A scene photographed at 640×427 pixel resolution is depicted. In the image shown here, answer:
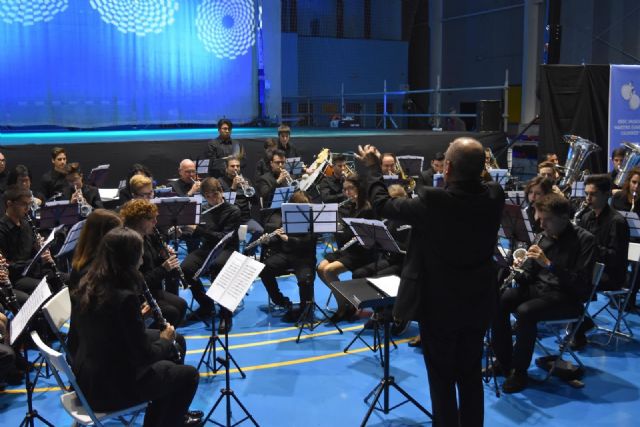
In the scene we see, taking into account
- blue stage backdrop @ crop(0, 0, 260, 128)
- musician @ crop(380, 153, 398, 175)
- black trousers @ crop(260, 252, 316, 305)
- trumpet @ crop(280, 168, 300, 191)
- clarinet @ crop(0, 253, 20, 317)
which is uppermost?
blue stage backdrop @ crop(0, 0, 260, 128)

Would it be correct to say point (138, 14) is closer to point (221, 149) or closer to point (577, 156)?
point (221, 149)

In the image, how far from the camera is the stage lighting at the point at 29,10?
13.8 metres

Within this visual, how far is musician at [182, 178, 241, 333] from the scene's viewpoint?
736 cm

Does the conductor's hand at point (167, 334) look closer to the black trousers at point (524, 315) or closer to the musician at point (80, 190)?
the black trousers at point (524, 315)

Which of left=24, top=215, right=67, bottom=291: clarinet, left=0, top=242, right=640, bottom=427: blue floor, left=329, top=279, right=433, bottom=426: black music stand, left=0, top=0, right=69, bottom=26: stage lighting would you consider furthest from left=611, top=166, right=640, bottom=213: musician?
left=0, top=0, right=69, bottom=26: stage lighting

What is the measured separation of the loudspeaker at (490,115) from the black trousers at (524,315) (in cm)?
933

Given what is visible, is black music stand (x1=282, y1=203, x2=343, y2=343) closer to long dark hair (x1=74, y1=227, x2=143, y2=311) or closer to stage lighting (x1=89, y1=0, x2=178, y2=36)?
long dark hair (x1=74, y1=227, x2=143, y2=311)

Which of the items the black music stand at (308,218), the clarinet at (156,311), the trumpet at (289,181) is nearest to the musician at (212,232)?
the black music stand at (308,218)

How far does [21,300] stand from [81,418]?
2.62 m

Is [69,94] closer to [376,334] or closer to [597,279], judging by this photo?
[376,334]

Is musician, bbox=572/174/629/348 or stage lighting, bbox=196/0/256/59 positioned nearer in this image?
musician, bbox=572/174/629/348

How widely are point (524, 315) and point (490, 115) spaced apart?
32.3 ft

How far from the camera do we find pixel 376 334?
6.41m

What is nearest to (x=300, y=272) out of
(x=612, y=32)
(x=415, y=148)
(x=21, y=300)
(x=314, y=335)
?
(x=314, y=335)
